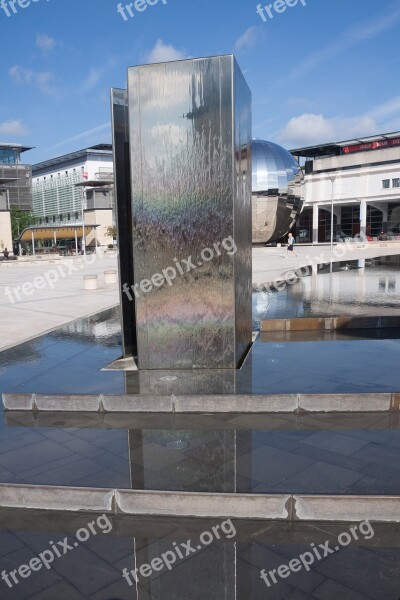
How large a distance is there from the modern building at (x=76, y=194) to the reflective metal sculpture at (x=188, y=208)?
198ft

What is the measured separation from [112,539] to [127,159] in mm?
6038

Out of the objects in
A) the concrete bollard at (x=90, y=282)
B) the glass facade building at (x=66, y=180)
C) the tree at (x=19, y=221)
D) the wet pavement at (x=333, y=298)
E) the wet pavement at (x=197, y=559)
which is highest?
the glass facade building at (x=66, y=180)

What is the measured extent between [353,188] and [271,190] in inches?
1820

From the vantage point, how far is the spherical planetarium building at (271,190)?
22953 millimetres

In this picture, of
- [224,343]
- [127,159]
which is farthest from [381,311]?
[127,159]

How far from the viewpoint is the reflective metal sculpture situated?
7043 mm

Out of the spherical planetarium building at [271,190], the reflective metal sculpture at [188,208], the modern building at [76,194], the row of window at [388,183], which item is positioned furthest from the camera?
the modern building at [76,194]

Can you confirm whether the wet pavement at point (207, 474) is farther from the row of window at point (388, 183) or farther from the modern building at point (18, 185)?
the modern building at point (18, 185)

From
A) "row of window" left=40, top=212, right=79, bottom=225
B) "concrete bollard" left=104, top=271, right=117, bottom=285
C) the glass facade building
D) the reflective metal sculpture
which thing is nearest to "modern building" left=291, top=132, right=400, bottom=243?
the glass facade building

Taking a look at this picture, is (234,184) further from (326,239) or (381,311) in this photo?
(326,239)

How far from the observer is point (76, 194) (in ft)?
314

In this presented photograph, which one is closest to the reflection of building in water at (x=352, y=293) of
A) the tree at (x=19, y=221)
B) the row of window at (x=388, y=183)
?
the row of window at (x=388, y=183)

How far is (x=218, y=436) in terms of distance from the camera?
17.7ft

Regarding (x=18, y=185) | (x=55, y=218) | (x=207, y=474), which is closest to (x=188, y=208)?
(x=207, y=474)
